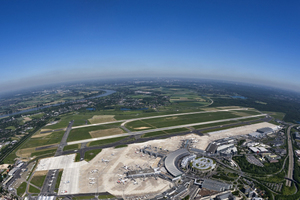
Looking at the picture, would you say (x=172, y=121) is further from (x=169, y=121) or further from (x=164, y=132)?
(x=164, y=132)

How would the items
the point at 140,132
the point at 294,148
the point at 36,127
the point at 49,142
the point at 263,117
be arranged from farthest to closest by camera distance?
the point at 263,117, the point at 36,127, the point at 140,132, the point at 49,142, the point at 294,148

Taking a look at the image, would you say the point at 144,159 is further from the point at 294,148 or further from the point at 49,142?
the point at 294,148

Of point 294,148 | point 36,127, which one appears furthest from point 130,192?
point 36,127

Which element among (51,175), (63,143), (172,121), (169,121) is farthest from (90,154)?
(172,121)

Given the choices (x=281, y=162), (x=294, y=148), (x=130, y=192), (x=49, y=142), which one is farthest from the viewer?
(x=49, y=142)

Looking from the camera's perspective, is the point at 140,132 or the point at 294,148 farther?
the point at 140,132

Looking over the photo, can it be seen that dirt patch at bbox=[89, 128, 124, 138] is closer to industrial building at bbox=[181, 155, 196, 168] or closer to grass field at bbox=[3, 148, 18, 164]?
grass field at bbox=[3, 148, 18, 164]
